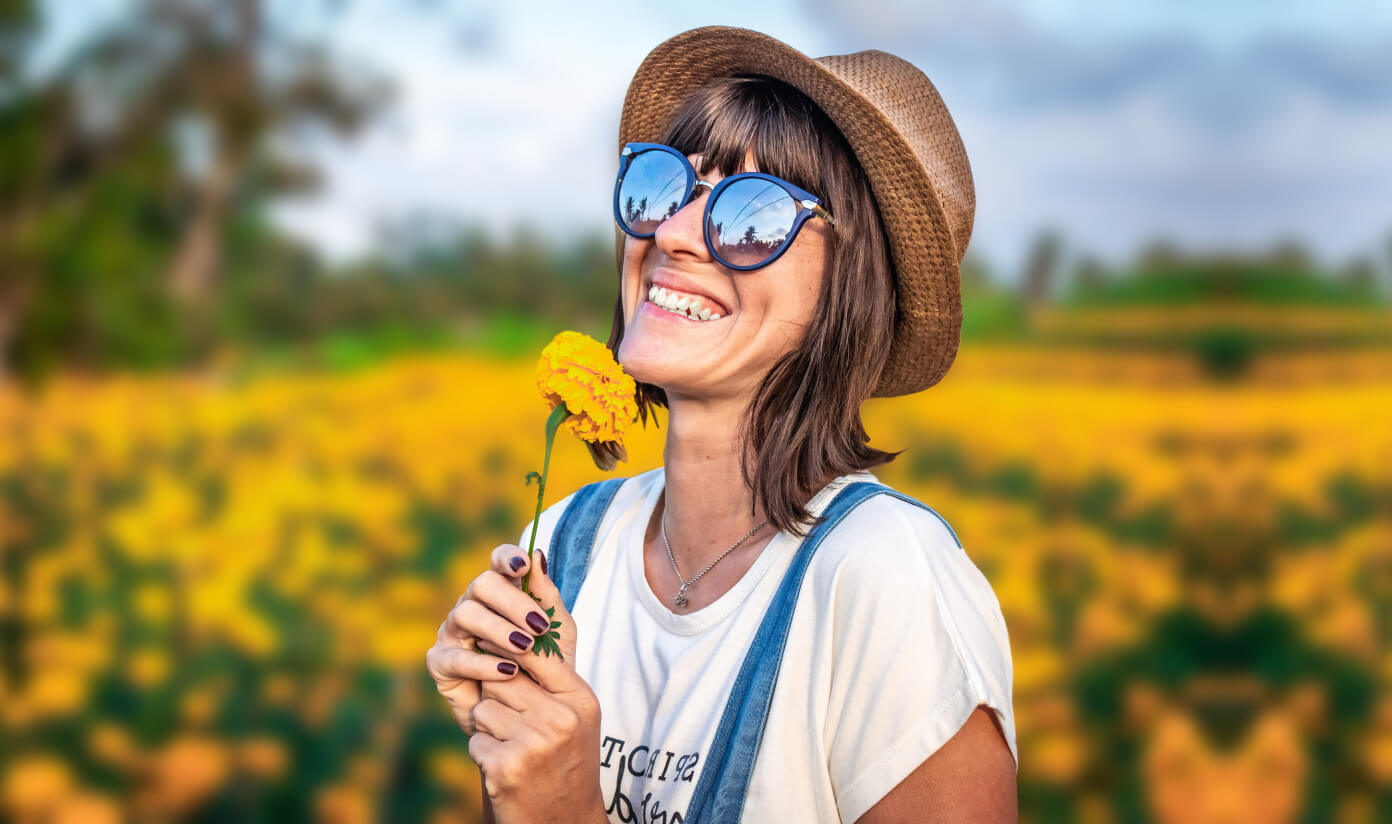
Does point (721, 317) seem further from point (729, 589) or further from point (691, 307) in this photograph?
point (729, 589)

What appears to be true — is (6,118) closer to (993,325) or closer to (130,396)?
(130,396)

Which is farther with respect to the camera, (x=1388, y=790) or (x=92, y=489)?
(x=92, y=489)

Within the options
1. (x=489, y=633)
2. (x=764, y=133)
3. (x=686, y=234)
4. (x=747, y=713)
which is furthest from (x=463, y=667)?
(x=764, y=133)

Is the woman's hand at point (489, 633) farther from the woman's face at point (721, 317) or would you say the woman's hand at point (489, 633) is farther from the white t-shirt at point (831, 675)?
the woman's face at point (721, 317)

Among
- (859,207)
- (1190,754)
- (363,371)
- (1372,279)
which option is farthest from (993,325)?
(859,207)

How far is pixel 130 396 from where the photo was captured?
4.55 m

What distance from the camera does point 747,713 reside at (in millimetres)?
1379

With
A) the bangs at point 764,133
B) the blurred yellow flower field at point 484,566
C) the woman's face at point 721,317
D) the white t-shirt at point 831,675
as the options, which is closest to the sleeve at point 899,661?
the white t-shirt at point 831,675

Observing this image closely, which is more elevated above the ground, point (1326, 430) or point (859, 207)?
point (859, 207)

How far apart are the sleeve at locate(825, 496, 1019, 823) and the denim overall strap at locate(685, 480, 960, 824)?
2.5 inches

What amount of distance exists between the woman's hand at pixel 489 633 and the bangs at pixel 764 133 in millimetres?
601

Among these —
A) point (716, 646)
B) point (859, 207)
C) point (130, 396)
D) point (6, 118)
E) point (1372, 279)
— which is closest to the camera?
point (716, 646)

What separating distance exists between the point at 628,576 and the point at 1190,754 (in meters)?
2.17

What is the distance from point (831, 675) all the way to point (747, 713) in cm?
11
